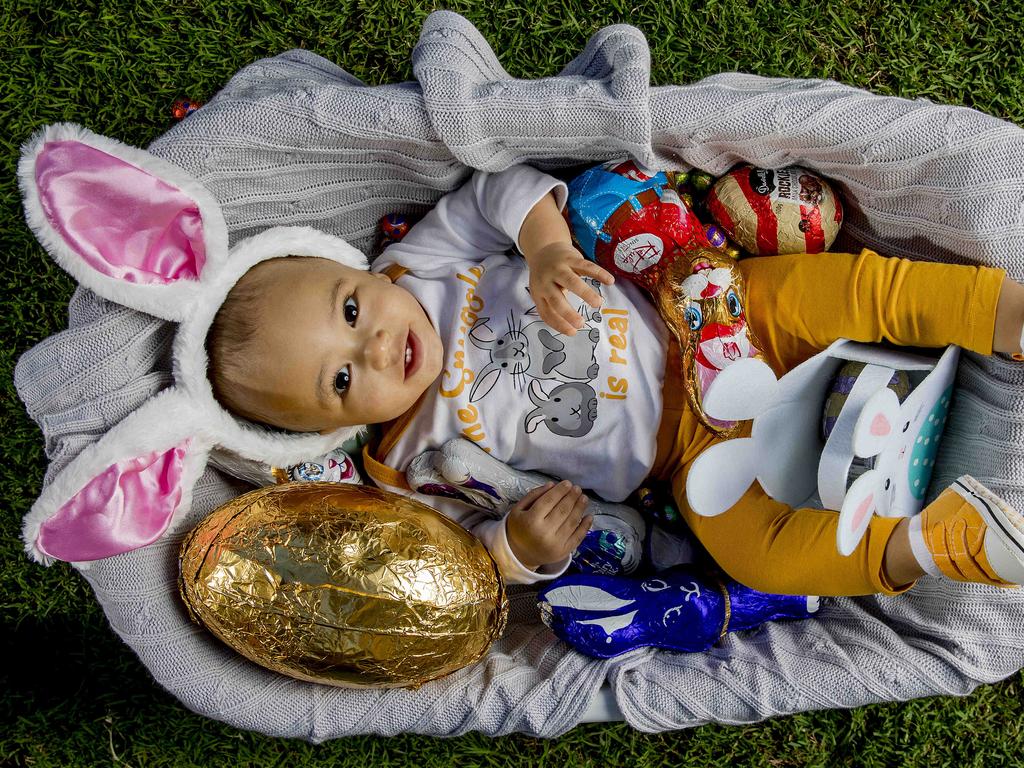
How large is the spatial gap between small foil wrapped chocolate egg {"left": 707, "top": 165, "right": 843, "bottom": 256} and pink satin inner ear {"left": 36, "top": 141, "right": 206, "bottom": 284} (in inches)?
30.6

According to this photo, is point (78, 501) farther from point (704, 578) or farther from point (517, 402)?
point (704, 578)

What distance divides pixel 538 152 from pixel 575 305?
24 cm

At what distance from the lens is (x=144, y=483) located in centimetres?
116

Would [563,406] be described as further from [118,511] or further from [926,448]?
[118,511]

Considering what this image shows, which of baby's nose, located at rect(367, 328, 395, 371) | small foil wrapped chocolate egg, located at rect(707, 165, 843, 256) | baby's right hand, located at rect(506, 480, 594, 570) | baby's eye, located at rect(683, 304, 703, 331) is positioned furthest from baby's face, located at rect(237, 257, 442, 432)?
small foil wrapped chocolate egg, located at rect(707, 165, 843, 256)

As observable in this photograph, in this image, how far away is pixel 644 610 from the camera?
55.4 inches

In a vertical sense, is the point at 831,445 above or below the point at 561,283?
below

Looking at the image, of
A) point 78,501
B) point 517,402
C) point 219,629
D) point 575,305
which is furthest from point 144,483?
point 575,305

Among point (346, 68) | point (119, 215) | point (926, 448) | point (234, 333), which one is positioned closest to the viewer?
point (119, 215)

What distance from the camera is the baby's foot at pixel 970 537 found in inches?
42.5

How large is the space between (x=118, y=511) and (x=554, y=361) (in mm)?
665

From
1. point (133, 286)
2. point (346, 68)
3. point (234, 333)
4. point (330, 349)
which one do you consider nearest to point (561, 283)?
point (330, 349)

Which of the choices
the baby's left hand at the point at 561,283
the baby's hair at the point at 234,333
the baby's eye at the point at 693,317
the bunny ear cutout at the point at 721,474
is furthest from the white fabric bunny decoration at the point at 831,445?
the baby's hair at the point at 234,333

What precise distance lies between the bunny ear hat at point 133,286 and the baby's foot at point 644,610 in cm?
59
